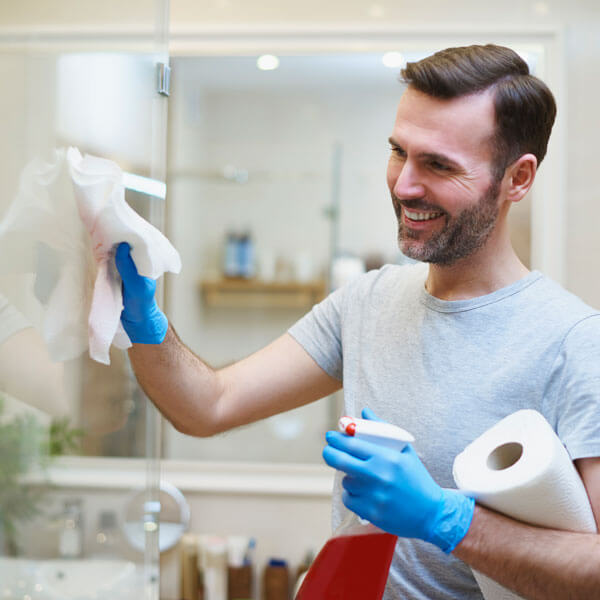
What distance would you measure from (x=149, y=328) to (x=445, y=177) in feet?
1.60

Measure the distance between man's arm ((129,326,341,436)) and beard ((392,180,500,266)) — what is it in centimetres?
31

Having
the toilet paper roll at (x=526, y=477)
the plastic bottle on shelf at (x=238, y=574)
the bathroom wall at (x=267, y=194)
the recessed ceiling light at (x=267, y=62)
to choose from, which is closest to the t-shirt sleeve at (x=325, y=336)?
the toilet paper roll at (x=526, y=477)

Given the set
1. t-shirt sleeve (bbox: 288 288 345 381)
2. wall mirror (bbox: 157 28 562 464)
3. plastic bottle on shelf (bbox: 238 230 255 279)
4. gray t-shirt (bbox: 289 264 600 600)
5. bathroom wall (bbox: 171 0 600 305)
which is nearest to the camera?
gray t-shirt (bbox: 289 264 600 600)

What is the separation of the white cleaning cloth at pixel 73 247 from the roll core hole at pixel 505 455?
19.0 inches

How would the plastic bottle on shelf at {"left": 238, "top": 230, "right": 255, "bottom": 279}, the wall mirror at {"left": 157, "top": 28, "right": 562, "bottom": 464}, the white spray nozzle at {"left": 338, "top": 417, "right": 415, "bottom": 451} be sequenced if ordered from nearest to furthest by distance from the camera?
the white spray nozzle at {"left": 338, "top": 417, "right": 415, "bottom": 451} < the wall mirror at {"left": 157, "top": 28, "right": 562, "bottom": 464} < the plastic bottle on shelf at {"left": 238, "top": 230, "right": 255, "bottom": 279}

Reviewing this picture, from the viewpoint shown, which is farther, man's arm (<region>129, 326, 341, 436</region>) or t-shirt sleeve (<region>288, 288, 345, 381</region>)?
t-shirt sleeve (<region>288, 288, 345, 381</region>)

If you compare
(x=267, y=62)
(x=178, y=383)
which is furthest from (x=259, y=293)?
(x=178, y=383)

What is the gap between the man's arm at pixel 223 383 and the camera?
1.16m

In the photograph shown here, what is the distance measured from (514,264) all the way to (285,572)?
4.61 ft

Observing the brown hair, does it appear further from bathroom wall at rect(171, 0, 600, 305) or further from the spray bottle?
bathroom wall at rect(171, 0, 600, 305)

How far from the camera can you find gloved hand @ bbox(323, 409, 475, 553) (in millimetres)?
886

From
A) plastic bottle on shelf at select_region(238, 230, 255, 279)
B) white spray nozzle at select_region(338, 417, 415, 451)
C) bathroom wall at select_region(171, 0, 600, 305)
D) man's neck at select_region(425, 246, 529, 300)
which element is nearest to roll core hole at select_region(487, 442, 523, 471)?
white spray nozzle at select_region(338, 417, 415, 451)

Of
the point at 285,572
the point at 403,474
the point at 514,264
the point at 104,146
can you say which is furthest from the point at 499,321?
the point at 285,572

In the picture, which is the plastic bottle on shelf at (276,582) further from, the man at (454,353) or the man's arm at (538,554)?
the man's arm at (538,554)
